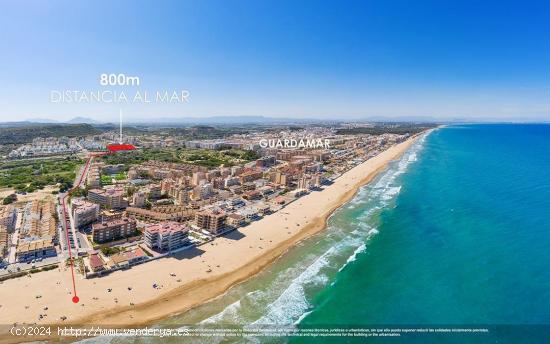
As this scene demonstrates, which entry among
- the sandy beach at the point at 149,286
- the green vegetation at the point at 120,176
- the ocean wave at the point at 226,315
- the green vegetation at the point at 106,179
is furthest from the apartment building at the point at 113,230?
the green vegetation at the point at 120,176

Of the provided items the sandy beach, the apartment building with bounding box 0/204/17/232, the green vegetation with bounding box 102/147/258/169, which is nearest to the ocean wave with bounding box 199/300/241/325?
the sandy beach

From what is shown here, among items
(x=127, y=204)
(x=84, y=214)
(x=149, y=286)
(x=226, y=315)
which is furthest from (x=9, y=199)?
(x=226, y=315)

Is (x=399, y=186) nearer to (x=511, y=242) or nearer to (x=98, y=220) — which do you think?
(x=511, y=242)

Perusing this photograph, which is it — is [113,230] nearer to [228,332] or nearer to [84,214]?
[84,214]

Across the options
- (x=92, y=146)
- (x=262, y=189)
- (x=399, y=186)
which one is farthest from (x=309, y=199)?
(x=92, y=146)

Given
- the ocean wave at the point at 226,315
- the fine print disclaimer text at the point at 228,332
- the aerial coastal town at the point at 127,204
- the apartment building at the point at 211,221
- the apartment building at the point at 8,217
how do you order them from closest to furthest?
the fine print disclaimer text at the point at 228,332
the ocean wave at the point at 226,315
the aerial coastal town at the point at 127,204
the apartment building at the point at 8,217
the apartment building at the point at 211,221

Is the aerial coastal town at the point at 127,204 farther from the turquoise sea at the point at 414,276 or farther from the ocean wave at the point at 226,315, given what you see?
the ocean wave at the point at 226,315
